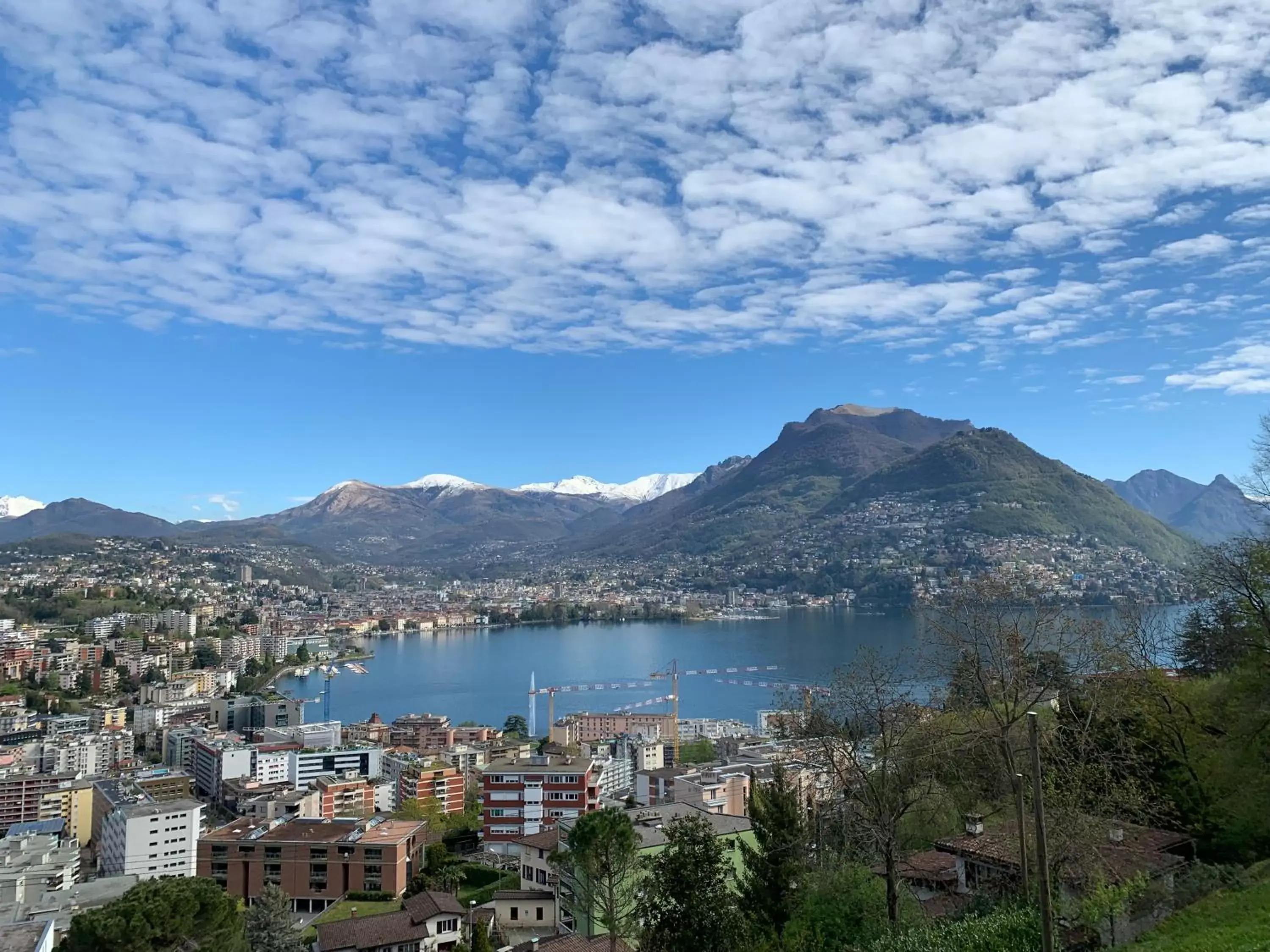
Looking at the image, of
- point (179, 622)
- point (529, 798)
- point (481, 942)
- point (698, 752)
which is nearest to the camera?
point (481, 942)

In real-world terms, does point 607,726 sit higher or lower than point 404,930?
lower

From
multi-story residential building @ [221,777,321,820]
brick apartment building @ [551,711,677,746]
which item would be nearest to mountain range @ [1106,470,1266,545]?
brick apartment building @ [551,711,677,746]

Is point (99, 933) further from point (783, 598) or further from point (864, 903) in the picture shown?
point (783, 598)

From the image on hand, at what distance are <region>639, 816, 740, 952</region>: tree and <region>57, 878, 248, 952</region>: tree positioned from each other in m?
4.08

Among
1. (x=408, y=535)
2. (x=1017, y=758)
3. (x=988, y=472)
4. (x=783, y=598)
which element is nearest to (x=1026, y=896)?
(x=1017, y=758)

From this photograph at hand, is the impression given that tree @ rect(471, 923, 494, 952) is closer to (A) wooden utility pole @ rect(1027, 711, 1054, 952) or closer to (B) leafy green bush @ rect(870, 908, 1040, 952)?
(B) leafy green bush @ rect(870, 908, 1040, 952)

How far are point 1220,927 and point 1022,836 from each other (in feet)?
2.34

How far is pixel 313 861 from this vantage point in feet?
40.0

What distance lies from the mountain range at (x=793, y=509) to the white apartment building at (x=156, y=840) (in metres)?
24.9

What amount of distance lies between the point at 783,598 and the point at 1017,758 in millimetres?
60504

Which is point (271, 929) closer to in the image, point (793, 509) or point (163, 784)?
point (163, 784)

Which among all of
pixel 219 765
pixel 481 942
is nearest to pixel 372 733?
pixel 219 765

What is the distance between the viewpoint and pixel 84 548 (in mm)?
77875

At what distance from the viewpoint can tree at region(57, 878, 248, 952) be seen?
6.87 meters
